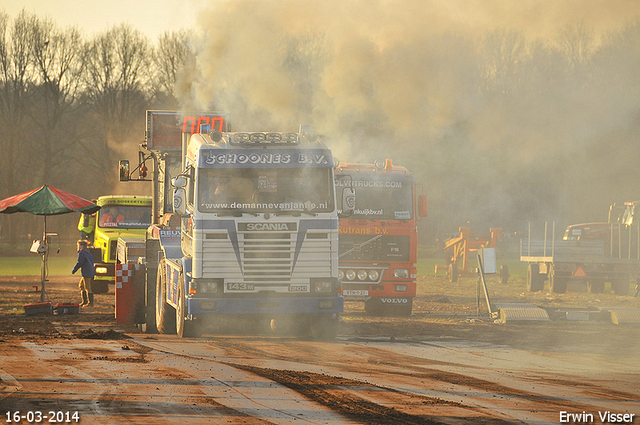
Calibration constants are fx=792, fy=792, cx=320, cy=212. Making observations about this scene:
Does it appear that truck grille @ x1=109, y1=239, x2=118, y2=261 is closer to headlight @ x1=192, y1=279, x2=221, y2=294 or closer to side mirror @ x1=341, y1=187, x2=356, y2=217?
headlight @ x1=192, y1=279, x2=221, y2=294

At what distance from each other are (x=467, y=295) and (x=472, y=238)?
6.61 m

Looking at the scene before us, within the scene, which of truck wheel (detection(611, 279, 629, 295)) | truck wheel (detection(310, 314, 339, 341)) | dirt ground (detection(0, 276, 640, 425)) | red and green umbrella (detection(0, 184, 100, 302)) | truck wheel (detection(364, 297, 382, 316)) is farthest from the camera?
truck wheel (detection(611, 279, 629, 295))

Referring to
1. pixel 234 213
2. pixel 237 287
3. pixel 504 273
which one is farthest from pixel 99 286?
pixel 504 273

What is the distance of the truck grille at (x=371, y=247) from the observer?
1772 centimetres

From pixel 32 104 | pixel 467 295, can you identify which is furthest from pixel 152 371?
pixel 32 104

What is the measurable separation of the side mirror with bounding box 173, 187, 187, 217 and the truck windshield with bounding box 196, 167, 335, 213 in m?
0.37

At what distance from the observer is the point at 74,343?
12.5 meters

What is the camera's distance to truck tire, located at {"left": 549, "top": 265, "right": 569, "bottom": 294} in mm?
24828

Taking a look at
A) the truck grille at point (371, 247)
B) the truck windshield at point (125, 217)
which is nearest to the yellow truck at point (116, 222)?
the truck windshield at point (125, 217)

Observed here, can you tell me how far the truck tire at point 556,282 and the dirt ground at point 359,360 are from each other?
4.71m

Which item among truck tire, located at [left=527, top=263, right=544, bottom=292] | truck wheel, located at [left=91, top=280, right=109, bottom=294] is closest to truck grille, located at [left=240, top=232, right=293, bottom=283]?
truck wheel, located at [left=91, top=280, right=109, bottom=294]

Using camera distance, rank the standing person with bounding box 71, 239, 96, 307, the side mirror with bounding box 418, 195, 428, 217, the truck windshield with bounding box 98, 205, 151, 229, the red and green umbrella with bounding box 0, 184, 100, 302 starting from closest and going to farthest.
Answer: the side mirror with bounding box 418, 195, 428, 217 → the red and green umbrella with bounding box 0, 184, 100, 302 → the standing person with bounding box 71, 239, 96, 307 → the truck windshield with bounding box 98, 205, 151, 229

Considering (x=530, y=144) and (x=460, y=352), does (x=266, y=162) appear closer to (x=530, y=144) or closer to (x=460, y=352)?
(x=460, y=352)

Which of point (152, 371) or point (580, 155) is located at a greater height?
point (580, 155)
